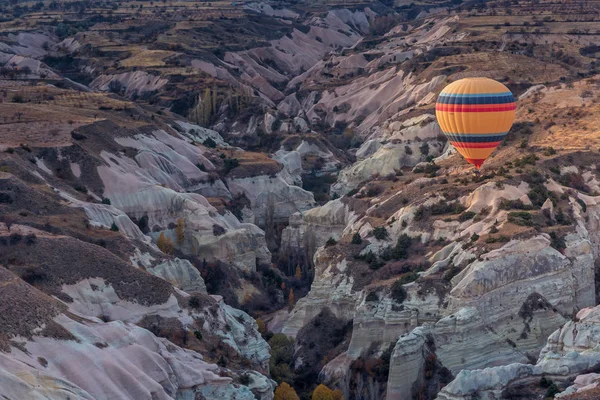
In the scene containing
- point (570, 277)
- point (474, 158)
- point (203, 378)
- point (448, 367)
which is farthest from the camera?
point (474, 158)

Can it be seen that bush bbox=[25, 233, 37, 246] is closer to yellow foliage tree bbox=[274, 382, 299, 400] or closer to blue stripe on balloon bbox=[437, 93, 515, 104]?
yellow foliage tree bbox=[274, 382, 299, 400]

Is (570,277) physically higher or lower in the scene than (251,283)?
higher

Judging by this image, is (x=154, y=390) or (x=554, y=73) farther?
(x=554, y=73)

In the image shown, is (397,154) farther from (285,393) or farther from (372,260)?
(285,393)

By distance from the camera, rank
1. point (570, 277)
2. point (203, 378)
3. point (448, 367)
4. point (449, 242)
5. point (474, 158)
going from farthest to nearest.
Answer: point (474, 158) → point (449, 242) → point (570, 277) → point (448, 367) → point (203, 378)

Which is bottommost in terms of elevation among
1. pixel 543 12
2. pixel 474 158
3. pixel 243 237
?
pixel 543 12

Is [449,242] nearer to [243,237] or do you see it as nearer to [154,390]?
[243,237]

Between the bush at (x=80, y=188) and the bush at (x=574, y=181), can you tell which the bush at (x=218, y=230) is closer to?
the bush at (x=80, y=188)

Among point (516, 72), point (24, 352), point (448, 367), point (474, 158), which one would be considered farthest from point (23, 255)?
point (516, 72)
